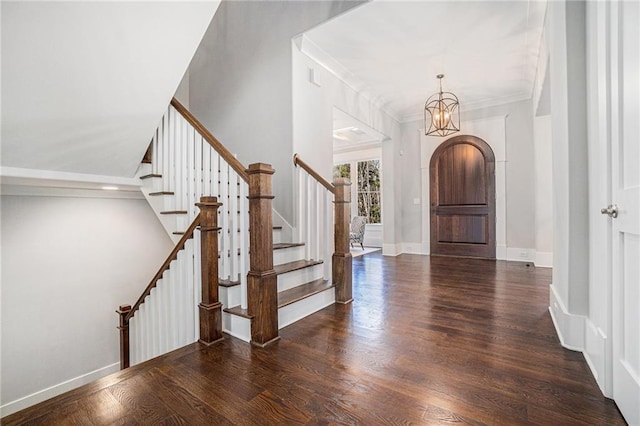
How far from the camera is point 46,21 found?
1.84 metres

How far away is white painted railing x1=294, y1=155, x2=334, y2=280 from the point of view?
9.98 ft

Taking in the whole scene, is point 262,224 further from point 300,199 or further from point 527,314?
point 527,314

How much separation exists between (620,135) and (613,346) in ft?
3.08

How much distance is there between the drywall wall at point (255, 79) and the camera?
358cm

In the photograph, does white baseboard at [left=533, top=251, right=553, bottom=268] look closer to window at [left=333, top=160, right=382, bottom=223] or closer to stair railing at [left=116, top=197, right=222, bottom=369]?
window at [left=333, top=160, right=382, bottom=223]

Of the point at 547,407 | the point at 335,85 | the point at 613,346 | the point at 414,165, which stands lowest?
the point at 547,407

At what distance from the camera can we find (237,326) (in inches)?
88.3

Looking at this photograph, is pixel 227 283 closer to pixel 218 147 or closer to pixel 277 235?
pixel 218 147

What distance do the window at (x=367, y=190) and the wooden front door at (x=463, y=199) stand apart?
6.87ft

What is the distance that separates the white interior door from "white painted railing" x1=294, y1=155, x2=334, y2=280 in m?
2.04

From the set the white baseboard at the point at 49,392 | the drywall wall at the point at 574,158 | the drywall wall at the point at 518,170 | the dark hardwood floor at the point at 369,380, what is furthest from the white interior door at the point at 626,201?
the white baseboard at the point at 49,392

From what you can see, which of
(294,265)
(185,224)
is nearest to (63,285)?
(185,224)

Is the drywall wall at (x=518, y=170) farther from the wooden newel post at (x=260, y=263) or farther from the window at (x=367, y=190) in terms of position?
the wooden newel post at (x=260, y=263)

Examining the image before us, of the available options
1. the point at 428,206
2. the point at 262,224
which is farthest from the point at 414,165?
the point at 262,224
